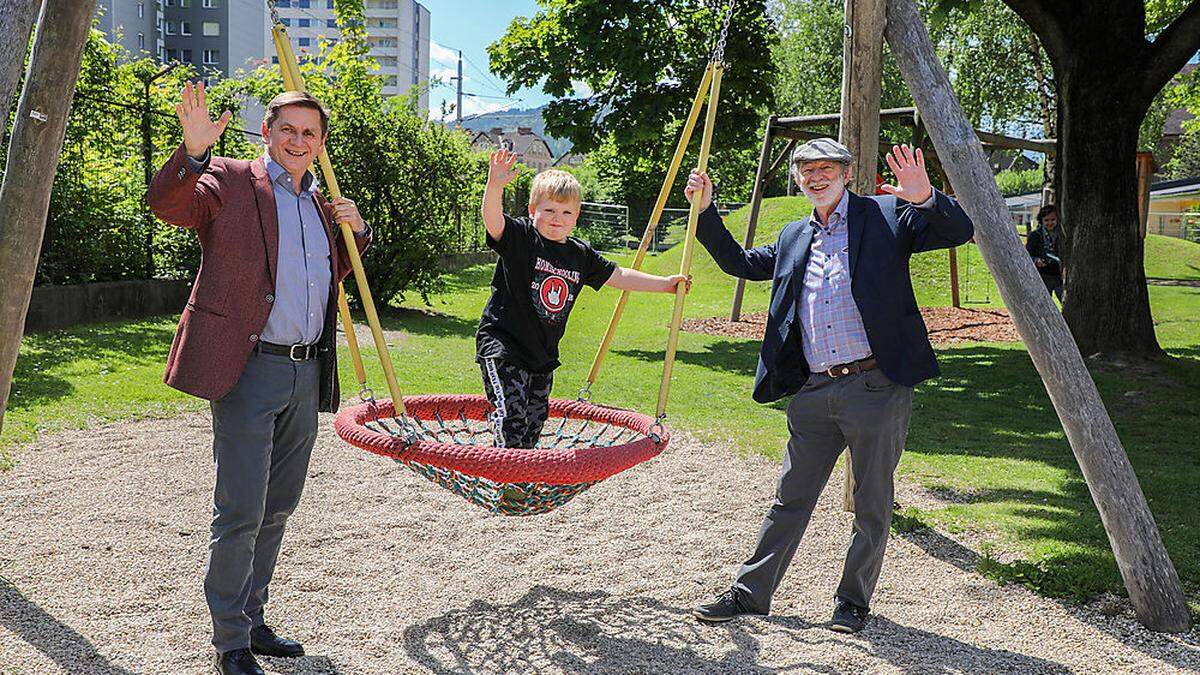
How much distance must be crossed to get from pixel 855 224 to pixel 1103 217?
7.62m

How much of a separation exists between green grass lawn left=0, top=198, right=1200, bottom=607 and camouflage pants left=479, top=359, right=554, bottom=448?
2304 mm

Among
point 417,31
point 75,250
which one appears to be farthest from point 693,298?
point 417,31

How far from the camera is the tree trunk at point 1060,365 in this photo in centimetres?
419

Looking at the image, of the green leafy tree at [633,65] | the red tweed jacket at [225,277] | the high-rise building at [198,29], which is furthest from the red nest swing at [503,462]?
the high-rise building at [198,29]

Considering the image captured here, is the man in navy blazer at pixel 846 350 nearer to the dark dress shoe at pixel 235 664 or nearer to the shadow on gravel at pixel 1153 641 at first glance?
the shadow on gravel at pixel 1153 641

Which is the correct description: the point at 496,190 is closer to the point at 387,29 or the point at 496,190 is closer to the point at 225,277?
the point at 225,277

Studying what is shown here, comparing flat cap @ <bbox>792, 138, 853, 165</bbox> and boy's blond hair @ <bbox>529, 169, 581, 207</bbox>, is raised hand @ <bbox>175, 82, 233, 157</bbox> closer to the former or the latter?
boy's blond hair @ <bbox>529, 169, 581, 207</bbox>

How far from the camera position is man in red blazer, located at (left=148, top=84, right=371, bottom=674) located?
3.12 metres

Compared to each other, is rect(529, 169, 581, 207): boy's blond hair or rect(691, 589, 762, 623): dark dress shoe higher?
rect(529, 169, 581, 207): boy's blond hair

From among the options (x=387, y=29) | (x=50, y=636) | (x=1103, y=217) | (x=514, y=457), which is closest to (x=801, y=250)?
(x=514, y=457)

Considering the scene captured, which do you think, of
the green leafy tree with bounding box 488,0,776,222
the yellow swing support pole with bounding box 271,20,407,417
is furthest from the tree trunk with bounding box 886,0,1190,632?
the green leafy tree with bounding box 488,0,776,222

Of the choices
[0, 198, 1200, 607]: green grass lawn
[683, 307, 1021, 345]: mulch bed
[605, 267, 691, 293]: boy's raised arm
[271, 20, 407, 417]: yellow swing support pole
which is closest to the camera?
[271, 20, 407, 417]: yellow swing support pole

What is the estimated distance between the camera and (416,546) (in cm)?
500

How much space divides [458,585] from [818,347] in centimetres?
187
